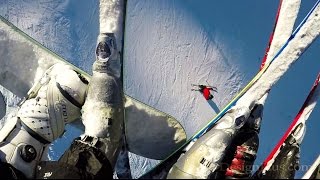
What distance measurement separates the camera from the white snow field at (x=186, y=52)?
1.82 m

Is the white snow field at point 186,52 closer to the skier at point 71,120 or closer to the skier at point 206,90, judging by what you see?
the skier at point 206,90

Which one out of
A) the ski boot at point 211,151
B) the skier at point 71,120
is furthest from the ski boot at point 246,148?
the skier at point 71,120

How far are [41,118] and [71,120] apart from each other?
0.33 ft

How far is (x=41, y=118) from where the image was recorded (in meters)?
1.21

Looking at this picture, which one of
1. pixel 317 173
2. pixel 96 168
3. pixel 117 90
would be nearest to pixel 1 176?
pixel 96 168

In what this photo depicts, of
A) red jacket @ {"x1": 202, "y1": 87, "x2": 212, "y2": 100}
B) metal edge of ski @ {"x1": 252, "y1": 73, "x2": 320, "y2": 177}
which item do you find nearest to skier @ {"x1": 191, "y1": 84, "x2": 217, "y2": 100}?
red jacket @ {"x1": 202, "y1": 87, "x2": 212, "y2": 100}

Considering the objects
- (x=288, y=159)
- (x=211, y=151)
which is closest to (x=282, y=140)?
(x=288, y=159)

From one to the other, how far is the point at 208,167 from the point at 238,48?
0.87 metres

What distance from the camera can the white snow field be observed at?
1.82m

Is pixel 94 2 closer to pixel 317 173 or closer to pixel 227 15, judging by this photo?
pixel 227 15

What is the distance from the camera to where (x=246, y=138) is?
1.17m

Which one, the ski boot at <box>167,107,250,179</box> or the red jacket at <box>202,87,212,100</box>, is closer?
the ski boot at <box>167,107,250,179</box>

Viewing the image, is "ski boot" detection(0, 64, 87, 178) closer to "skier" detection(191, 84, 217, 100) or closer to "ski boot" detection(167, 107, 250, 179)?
"ski boot" detection(167, 107, 250, 179)

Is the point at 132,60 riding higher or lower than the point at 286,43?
lower
